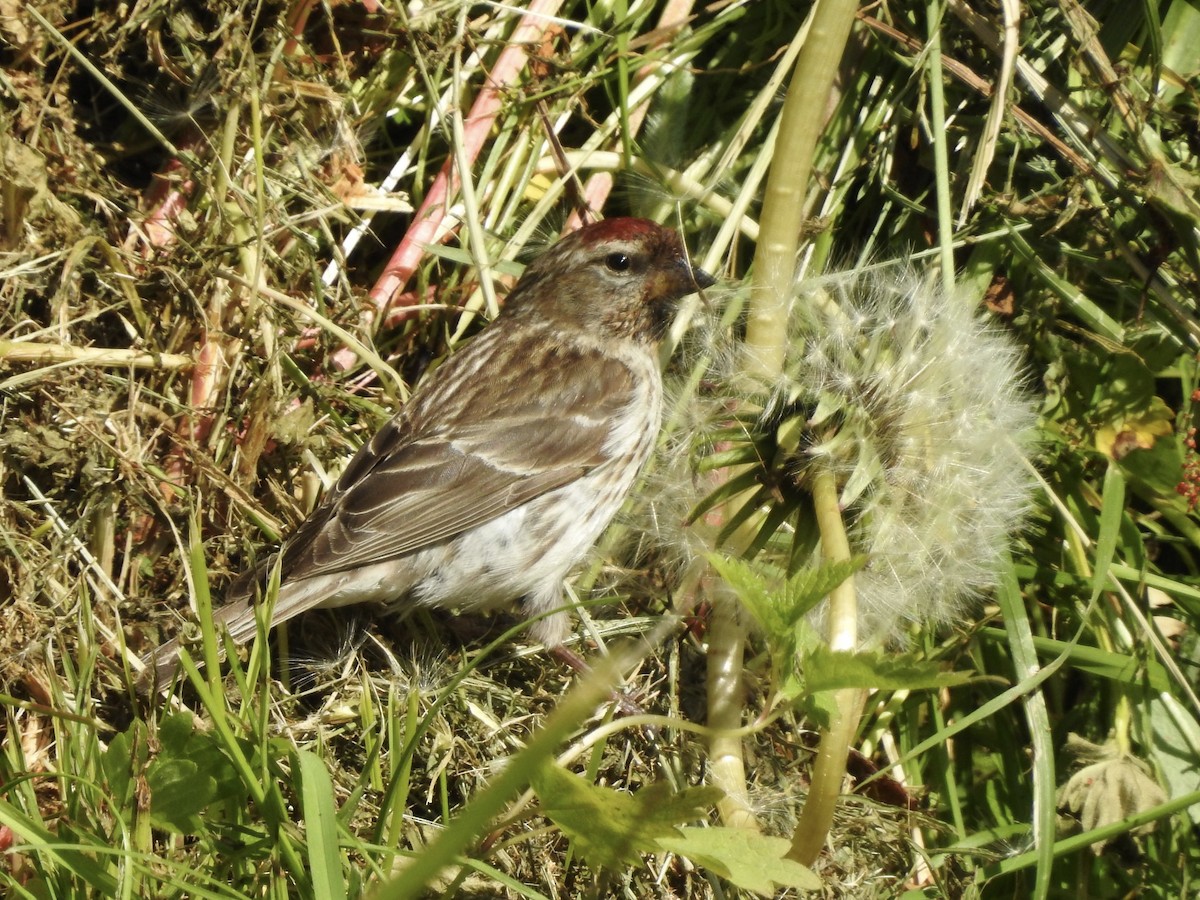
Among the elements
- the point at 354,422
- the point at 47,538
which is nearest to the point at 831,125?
the point at 354,422

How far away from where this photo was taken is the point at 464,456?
147 inches

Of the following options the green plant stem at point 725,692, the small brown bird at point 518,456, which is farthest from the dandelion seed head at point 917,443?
the small brown bird at point 518,456

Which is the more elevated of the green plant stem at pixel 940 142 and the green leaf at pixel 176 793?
the green plant stem at pixel 940 142

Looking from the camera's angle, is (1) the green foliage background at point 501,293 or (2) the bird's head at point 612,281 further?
(2) the bird's head at point 612,281

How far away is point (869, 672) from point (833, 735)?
17.8 inches

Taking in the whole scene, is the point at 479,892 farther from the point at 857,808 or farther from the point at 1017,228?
the point at 1017,228

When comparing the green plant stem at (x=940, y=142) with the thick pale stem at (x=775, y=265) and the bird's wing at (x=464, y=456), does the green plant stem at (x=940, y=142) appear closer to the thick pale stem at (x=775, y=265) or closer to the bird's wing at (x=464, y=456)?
the thick pale stem at (x=775, y=265)

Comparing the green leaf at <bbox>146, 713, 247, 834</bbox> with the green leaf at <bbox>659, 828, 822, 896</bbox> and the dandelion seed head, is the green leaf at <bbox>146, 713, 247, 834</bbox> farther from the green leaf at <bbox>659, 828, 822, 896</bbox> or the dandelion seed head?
the dandelion seed head

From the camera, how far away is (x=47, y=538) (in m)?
3.46

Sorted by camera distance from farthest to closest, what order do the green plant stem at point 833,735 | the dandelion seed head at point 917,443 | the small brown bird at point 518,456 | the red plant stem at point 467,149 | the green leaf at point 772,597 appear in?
the red plant stem at point 467,149, the small brown bird at point 518,456, the dandelion seed head at point 917,443, the green plant stem at point 833,735, the green leaf at point 772,597

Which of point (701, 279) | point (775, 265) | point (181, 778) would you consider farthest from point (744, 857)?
point (701, 279)

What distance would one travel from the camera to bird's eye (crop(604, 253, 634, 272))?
3861 mm

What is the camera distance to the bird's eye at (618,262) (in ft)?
12.7

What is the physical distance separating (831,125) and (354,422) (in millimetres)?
1778
